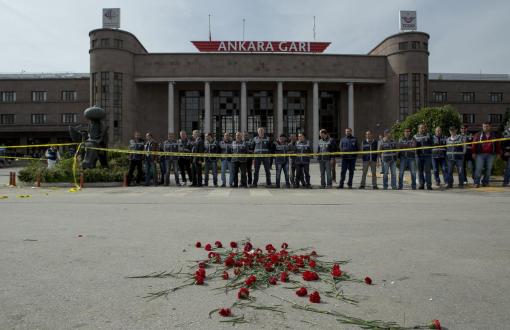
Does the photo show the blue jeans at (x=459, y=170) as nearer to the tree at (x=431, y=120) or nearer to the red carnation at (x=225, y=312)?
the red carnation at (x=225, y=312)

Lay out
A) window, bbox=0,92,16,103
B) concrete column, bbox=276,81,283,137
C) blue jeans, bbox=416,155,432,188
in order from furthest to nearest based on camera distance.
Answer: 1. window, bbox=0,92,16,103
2. concrete column, bbox=276,81,283,137
3. blue jeans, bbox=416,155,432,188

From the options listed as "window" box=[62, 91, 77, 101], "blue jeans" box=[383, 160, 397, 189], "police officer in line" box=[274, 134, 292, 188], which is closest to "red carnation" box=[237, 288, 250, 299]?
"police officer in line" box=[274, 134, 292, 188]

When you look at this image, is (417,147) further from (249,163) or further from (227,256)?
(227,256)

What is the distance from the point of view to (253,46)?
58.1m

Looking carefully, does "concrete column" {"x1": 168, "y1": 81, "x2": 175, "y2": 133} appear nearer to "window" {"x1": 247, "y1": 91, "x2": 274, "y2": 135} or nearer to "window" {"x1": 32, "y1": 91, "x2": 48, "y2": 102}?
"window" {"x1": 247, "y1": 91, "x2": 274, "y2": 135}

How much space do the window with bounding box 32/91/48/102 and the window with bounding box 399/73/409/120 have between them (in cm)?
5513

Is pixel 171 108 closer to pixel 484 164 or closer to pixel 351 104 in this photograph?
pixel 351 104

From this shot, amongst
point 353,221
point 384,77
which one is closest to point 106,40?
point 384,77

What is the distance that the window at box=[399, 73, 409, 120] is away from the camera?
55.2 m

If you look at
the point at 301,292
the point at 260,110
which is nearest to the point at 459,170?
the point at 301,292

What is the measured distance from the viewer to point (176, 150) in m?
15.9

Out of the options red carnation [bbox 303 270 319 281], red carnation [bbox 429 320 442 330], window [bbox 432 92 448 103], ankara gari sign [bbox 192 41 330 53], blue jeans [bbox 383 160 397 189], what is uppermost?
ankara gari sign [bbox 192 41 330 53]

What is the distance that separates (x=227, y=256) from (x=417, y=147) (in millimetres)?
11393

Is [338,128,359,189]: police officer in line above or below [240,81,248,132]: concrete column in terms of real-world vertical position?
below
